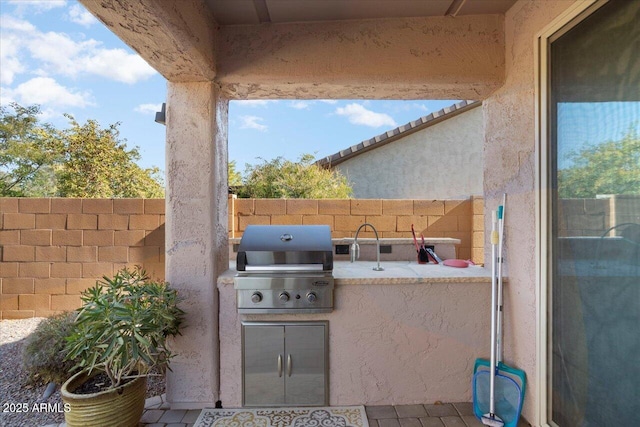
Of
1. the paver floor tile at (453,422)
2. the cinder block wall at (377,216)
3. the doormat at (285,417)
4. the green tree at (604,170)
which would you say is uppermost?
the green tree at (604,170)

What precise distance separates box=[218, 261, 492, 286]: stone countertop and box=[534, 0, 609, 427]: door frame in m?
0.46

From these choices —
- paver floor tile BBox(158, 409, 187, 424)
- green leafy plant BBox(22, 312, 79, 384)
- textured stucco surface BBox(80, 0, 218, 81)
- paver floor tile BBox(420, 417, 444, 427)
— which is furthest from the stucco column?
paver floor tile BBox(420, 417, 444, 427)

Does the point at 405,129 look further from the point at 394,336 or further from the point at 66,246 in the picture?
the point at 66,246

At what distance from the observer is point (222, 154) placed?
2.87 meters

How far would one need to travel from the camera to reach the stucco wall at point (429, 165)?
27.3ft

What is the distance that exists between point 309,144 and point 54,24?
7.58 metres

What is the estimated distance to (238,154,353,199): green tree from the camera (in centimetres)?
595

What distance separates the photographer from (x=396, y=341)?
263cm

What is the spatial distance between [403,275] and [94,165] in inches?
272

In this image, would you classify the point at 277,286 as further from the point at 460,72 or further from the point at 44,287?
the point at 44,287

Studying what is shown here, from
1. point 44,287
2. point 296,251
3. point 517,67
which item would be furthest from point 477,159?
point 44,287

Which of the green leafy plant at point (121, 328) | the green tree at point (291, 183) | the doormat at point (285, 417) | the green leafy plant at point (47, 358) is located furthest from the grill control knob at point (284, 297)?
the green tree at point (291, 183)

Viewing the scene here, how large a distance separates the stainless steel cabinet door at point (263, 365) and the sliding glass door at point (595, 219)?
83.7 inches

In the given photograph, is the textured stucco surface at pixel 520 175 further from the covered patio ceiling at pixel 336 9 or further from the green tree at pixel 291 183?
the green tree at pixel 291 183
